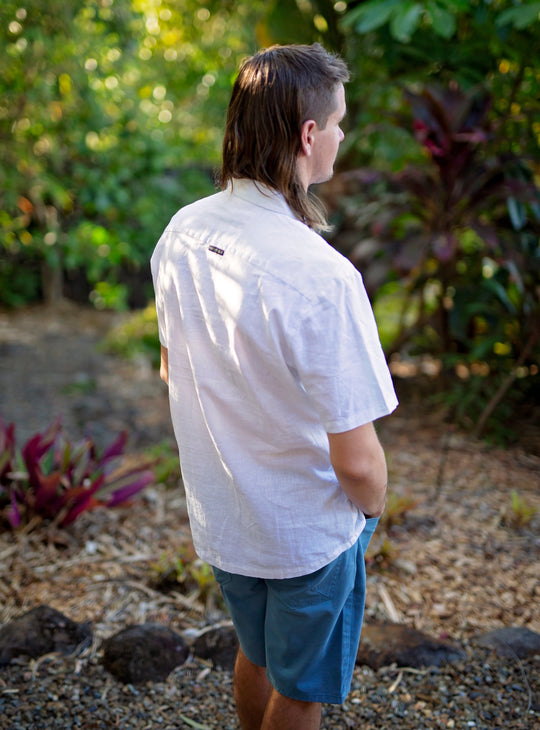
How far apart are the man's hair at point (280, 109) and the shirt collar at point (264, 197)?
0.04ft

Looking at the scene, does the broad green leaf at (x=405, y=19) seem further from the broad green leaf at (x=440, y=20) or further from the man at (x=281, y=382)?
the man at (x=281, y=382)

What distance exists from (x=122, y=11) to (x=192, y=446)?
326 centimetres

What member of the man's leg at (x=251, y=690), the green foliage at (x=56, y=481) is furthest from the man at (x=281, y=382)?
the green foliage at (x=56, y=481)

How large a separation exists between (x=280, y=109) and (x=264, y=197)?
14cm

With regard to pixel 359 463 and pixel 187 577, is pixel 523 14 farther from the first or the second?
pixel 187 577

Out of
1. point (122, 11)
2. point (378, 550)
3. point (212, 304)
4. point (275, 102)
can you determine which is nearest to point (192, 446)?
point (212, 304)

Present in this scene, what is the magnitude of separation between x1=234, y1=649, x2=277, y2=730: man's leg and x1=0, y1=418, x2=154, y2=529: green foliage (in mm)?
1256

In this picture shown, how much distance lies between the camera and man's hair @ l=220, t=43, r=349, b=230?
3.57ft

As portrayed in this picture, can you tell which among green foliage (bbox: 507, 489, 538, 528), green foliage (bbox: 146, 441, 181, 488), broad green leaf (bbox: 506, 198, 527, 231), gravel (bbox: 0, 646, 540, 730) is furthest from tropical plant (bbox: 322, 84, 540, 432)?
gravel (bbox: 0, 646, 540, 730)

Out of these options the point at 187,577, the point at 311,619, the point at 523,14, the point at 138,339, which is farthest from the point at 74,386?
the point at 311,619

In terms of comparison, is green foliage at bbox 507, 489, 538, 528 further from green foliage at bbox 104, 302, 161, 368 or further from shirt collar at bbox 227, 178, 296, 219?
green foliage at bbox 104, 302, 161, 368

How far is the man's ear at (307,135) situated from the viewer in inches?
43.0

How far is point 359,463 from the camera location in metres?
1.09

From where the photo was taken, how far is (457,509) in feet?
9.72
